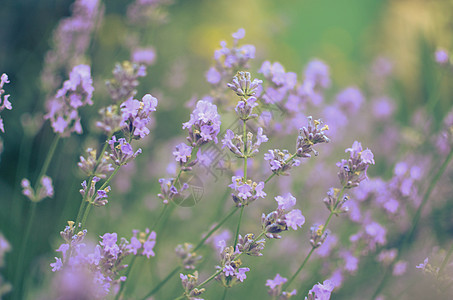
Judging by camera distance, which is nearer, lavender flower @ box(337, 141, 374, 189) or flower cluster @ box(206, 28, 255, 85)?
lavender flower @ box(337, 141, 374, 189)

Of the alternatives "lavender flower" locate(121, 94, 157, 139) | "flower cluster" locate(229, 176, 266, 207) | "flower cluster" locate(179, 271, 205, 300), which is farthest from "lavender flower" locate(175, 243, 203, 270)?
"lavender flower" locate(121, 94, 157, 139)

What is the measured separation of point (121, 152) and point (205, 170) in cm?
45

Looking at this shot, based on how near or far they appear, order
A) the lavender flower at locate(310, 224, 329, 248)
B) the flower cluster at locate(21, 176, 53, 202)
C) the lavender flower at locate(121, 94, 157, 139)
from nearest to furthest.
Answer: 1. the lavender flower at locate(121, 94, 157, 139)
2. the lavender flower at locate(310, 224, 329, 248)
3. the flower cluster at locate(21, 176, 53, 202)

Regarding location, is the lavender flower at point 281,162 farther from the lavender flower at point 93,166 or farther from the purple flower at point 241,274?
the lavender flower at point 93,166

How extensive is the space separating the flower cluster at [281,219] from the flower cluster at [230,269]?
0.28 ft

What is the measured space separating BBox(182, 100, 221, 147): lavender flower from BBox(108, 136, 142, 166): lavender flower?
121mm

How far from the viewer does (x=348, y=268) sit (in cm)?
114

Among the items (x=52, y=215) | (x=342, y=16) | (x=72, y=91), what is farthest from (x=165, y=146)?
(x=342, y=16)

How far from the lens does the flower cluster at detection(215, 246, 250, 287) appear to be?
2.78 feet

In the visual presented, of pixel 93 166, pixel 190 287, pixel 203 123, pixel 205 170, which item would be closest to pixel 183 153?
pixel 203 123

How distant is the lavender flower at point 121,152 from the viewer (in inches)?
32.8

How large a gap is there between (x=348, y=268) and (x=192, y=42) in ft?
7.70

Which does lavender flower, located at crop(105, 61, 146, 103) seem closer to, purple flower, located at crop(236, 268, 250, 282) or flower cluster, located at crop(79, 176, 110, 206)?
flower cluster, located at crop(79, 176, 110, 206)

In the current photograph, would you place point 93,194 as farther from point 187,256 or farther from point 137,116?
point 187,256
